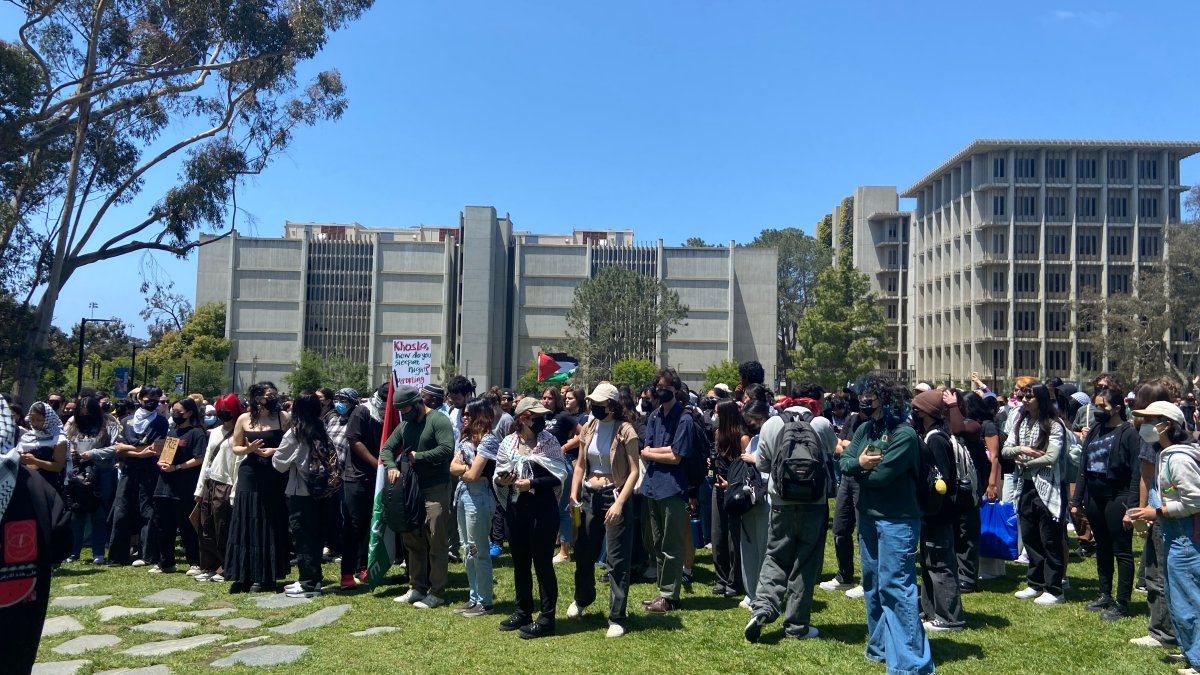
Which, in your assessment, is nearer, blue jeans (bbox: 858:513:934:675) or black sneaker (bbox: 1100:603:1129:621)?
blue jeans (bbox: 858:513:934:675)

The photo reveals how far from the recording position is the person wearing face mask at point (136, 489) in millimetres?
10203

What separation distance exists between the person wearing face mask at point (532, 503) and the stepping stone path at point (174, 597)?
3487 millimetres

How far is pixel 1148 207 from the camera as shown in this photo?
75.3m

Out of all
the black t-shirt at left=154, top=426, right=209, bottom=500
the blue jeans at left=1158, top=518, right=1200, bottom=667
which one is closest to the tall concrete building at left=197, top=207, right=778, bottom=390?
the black t-shirt at left=154, top=426, right=209, bottom=500

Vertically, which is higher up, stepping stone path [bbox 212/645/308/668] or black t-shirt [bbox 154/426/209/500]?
black t-shirt [bbox 154/426/209/500]

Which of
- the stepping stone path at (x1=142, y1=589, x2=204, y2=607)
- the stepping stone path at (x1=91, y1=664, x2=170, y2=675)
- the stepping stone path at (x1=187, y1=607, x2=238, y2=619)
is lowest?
the stepping stone path at (x1=142, y1=589, x2=204, y2=607)

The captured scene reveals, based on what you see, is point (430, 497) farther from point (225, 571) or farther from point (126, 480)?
point (126, 480)

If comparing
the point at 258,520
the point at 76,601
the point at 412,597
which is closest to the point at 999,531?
the point at 412,597

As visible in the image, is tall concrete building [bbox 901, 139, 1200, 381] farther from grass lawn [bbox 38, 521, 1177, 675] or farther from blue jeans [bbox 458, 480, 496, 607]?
blue jeans [bbox 458, 480, 496, 607]

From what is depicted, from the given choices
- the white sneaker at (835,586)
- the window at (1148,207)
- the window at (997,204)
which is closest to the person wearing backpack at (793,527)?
the white sneaker at (835,586)

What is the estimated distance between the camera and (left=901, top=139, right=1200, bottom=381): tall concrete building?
75062mm

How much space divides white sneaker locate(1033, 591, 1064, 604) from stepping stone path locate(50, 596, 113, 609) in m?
8.61

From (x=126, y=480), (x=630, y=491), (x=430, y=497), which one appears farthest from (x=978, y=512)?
(x=126, y=480)

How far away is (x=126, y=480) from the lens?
1038cm
